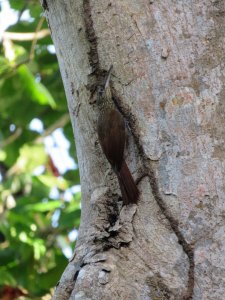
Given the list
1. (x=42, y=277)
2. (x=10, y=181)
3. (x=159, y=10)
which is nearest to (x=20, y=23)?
(x=10, y=181)

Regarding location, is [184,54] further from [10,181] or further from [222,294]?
[10,181]

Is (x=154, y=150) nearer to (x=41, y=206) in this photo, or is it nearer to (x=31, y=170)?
(x=41, y=206)

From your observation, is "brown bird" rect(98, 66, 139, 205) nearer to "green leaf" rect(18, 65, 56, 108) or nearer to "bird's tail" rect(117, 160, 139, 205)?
"bird's tail" rect(117, 160, 139, 205)

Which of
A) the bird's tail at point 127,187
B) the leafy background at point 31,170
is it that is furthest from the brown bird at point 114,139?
the leafy background at point 31,170

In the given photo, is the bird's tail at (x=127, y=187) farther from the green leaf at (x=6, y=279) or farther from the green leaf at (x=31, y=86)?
the green leaf at (x=31, y=86)

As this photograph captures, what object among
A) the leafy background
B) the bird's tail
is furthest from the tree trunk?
the leafy background

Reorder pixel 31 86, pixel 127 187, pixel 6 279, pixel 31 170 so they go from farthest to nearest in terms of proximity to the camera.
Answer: pixel 31 170 < pixel 31 86 < pixel 6 279 < pixel 127 187

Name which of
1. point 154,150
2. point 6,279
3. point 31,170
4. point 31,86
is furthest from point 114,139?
point 31,170
